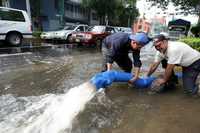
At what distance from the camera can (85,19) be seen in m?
47.0

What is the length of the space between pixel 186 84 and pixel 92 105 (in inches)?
77.0

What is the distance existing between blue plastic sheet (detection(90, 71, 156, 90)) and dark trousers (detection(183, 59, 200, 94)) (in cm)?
83

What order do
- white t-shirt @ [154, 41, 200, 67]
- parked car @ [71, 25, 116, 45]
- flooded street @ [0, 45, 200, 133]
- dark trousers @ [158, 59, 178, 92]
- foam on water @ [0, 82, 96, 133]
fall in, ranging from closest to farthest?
foam on water @ [0, 82, 96, 133], flooded street @ [0, 45, 200, 133], white t-shirt @ [154, 41, 200, 67], dark trousers @ [158, 59, 178, 92], parked car @ [71, 25, 116, 45]

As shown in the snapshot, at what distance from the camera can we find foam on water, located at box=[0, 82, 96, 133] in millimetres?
3912

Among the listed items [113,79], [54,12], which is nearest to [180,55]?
[113,79]

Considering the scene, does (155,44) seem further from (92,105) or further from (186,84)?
(92,105)

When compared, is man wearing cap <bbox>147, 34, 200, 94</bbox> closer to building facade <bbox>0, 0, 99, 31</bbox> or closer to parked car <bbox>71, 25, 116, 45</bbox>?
parked car <bbox>71, 25, 116, 45</bbox>

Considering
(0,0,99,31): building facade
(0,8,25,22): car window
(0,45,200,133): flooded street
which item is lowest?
(0,45,200,133): flooded street

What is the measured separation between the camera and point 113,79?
5527 millimetres

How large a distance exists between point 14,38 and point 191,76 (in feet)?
38.7

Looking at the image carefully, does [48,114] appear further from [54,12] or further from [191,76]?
[54,12]

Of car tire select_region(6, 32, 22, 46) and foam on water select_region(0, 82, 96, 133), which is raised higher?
car tire select_region(6, 32, 22, 46)

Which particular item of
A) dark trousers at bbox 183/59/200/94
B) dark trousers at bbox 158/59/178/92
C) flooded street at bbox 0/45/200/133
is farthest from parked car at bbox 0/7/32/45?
dark trousers at bbox 183/59/200/94

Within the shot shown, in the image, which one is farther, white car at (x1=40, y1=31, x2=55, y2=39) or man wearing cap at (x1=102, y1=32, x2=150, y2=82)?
white car at (x1=40, y1=31, x2=55, y2=39)
